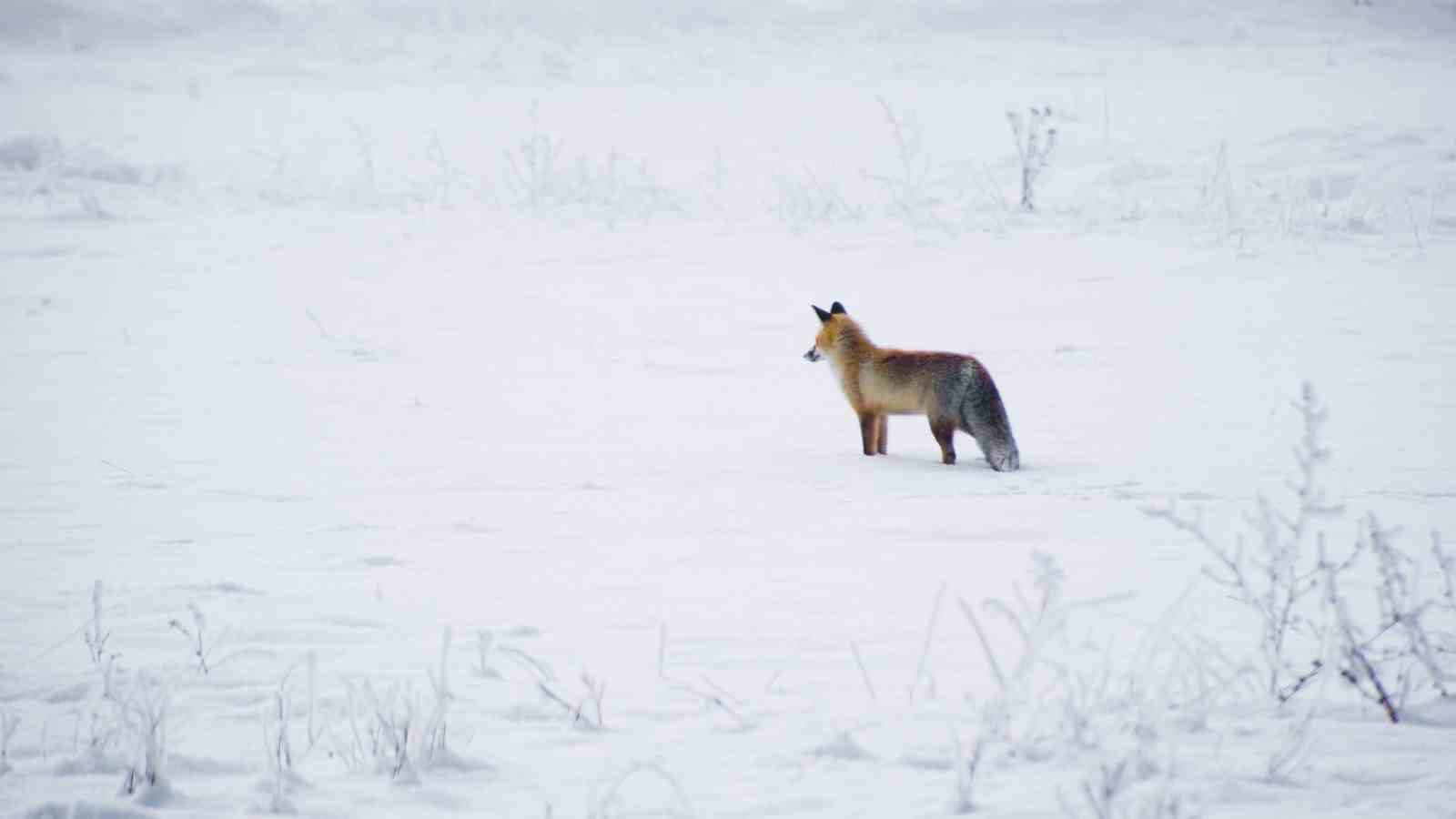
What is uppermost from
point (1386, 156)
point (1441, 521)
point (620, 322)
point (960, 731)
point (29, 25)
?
point (29, 25)

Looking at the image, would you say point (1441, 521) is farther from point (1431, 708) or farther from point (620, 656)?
point (620, 656)

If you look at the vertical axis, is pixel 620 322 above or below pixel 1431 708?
above

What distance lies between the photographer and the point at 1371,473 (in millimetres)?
6480

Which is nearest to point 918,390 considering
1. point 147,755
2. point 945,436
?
point 945,436

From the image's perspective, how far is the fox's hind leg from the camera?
7.12 meters

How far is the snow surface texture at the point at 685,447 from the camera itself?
3441 mm

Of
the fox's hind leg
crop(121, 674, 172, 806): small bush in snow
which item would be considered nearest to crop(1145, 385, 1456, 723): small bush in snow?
the fox's hind leg

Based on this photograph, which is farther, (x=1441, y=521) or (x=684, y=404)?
(x=684, y=404)

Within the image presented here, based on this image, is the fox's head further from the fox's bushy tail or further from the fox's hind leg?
the fox's bushy tail

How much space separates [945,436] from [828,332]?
1.07m

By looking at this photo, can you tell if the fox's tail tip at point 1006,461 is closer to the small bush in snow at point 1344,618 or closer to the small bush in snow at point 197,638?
the small bush in snow at point 1344,618

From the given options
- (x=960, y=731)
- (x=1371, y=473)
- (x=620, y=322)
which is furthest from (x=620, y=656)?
(x=620, y=322)

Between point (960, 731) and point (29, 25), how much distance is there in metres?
30.0

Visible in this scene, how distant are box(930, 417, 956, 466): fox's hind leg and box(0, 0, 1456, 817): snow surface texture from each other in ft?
0.35
